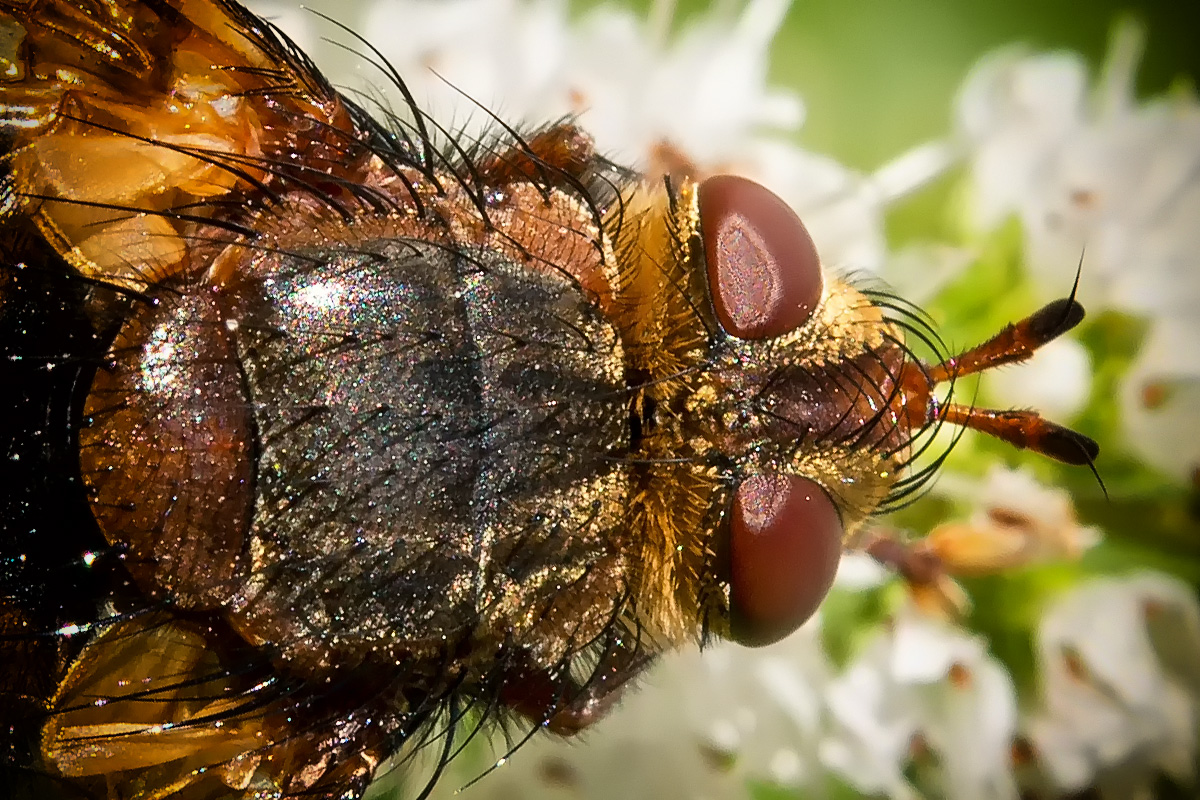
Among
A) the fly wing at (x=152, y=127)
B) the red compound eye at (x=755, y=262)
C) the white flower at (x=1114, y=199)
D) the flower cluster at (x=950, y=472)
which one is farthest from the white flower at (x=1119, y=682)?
the fly wing at (x=152, y=127)

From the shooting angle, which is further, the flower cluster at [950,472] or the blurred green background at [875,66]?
the blurred green background at [875,66]

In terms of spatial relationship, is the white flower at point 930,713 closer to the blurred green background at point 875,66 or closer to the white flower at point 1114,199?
the white flower at point 1114,199

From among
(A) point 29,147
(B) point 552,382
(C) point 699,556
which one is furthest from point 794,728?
(A) point 29,147

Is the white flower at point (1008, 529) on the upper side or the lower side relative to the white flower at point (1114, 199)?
lower

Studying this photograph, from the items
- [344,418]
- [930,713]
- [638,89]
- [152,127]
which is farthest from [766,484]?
[638,89]

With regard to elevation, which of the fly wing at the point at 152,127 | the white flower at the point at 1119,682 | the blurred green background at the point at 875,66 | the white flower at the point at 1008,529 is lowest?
the white flower at the point at 1119,682

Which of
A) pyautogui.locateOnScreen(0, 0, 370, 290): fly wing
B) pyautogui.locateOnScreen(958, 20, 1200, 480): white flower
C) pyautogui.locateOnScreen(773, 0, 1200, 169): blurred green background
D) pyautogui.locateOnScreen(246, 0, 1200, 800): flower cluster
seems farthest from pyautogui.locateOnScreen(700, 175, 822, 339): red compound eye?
pyautogui.locateOnScreen(773, 0, 1200, 169): blurred green background
